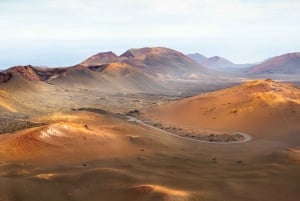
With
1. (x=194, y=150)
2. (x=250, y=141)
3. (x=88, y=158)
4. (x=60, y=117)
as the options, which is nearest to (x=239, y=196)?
(x=88, y=158)

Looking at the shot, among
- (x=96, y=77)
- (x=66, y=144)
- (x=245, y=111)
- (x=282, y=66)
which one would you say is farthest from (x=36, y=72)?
(x=282, y=66)

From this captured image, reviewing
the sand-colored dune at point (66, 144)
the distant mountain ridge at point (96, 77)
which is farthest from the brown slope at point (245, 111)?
the distant mountain ridge at point (96, 77)

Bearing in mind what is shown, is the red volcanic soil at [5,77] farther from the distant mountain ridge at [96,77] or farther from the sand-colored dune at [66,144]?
Answer: the sand-colored dune at [66,144]

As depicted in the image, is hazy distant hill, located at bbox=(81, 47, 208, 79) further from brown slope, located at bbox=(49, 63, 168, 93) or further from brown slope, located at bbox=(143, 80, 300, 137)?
brown slope, located at bbox=(143, 80, 300, 137)

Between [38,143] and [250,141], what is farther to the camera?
[250,141]

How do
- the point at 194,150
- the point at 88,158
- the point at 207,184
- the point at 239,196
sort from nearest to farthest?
the point at 239,196
the point at 207,184
the point at 88,158
the point at 194,150

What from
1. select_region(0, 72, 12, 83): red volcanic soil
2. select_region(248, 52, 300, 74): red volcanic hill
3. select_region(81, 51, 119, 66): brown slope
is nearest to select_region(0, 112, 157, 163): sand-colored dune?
select_region(0, 72, 12, 83): red volcanic soil

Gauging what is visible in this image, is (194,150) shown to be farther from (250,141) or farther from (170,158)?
(250,141)
